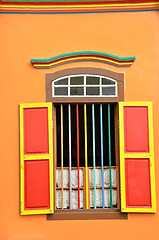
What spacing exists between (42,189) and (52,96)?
140 centimetres

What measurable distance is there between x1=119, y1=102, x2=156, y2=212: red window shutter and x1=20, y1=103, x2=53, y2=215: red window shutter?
1.08 m

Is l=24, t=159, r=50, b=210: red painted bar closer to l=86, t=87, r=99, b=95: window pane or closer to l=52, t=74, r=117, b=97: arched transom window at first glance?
l=52, t=74, r=117, b=97: arched transom window

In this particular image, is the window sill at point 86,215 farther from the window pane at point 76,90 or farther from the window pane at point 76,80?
the window pane at point 76,80

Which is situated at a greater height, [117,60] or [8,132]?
[117,60]

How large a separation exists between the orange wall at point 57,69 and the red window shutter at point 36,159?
11cm

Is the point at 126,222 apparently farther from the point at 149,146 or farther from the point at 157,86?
the point at 157,86

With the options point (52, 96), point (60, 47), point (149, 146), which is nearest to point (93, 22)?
point (60, 47)

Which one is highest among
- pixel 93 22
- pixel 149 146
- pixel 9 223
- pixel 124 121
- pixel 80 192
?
pixel 93 22

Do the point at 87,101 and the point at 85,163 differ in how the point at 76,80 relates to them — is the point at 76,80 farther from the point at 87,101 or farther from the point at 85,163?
the point at 85,163

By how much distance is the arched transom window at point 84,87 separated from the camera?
4953 mm

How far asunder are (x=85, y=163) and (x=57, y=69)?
1499mm

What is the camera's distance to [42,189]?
4773 millimetres

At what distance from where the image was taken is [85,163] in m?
4.93

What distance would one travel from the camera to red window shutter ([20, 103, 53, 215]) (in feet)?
15.6
